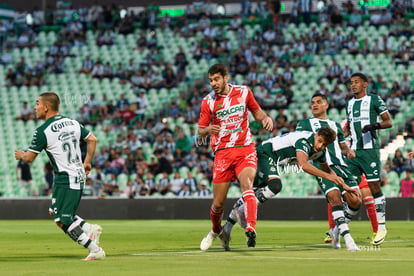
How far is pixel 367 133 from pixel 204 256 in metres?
4.81

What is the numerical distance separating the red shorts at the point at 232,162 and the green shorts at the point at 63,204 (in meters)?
2.23

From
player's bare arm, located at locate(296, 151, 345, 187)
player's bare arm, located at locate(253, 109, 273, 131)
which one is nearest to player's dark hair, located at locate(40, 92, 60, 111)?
player's bare arm, located at locate(253, 109, 273, 131)

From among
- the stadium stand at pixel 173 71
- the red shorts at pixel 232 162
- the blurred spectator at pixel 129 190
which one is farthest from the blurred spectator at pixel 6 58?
the red shorts at pixel 232 162

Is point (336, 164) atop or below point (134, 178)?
atop

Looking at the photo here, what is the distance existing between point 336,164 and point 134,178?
50.8 ft

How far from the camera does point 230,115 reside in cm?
1217

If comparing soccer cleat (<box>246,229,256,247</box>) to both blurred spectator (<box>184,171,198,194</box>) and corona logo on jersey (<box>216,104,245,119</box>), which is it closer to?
corona logo on jersey (<box>216,104,245,119</box>)

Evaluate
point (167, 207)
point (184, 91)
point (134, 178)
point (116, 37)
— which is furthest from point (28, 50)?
point (167, 207)

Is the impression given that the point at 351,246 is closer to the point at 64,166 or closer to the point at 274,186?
the point at 274,186

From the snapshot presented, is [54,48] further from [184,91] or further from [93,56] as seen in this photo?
[184,91]

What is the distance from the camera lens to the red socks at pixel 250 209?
1162cm

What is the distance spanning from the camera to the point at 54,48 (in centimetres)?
3881

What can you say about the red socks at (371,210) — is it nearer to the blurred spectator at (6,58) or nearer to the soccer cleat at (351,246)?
the soccer cleat at (351,246)

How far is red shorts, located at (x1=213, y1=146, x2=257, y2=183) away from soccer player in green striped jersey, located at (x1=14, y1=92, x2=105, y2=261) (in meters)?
1.99
